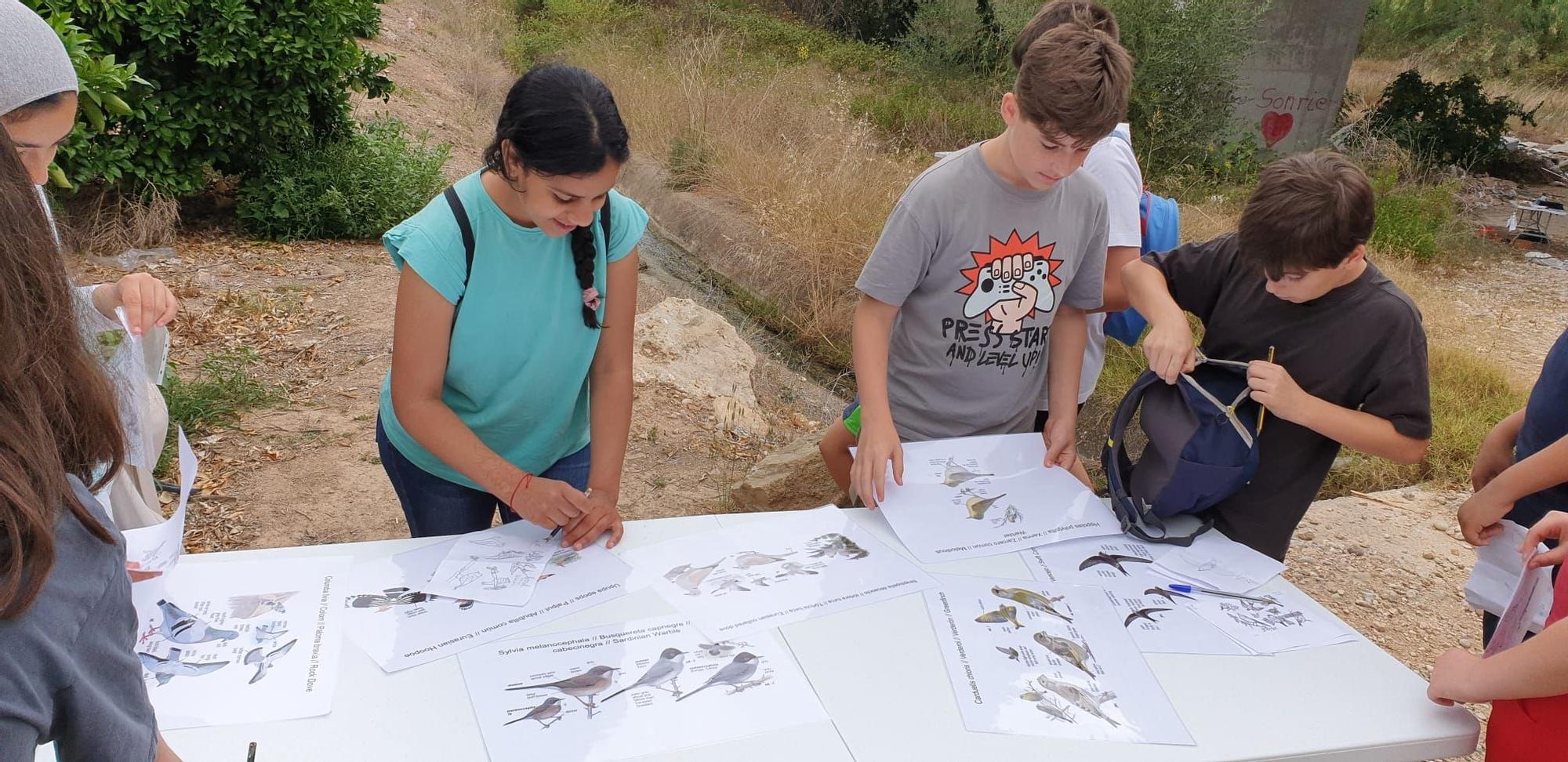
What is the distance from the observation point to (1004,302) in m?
2.18

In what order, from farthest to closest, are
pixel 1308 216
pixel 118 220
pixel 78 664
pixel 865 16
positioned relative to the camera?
1. pixel 865 16
2. pixel 118 220
3. pixel 1308 216
4. pixel 78 664

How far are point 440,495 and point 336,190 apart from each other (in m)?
4.40

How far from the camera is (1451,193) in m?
9.67

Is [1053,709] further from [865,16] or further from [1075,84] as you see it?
[865,16]

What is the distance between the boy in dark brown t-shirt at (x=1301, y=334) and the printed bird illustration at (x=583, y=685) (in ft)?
3.76

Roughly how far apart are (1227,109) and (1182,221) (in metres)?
3.64

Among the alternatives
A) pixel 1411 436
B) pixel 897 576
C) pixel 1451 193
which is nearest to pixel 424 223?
pixel 897 576

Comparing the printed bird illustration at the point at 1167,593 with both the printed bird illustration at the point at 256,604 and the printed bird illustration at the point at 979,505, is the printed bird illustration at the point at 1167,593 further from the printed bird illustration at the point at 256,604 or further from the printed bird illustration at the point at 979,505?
the printed bird illustration at the point at 256,604

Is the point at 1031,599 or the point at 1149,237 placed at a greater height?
the point at 1149,237

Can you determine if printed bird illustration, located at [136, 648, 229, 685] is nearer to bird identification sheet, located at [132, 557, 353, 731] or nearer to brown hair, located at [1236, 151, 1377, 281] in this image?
bird identification sheet, located at [132, 557, 353, 731]

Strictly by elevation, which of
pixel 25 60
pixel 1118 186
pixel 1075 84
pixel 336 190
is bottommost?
pixel 336 190

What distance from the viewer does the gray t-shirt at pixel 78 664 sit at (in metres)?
0.76

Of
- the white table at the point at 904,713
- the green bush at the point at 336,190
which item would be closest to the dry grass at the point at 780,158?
the green bush at the point at 336,190

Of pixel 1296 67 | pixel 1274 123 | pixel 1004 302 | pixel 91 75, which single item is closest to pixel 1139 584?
pixel 1004 302
